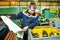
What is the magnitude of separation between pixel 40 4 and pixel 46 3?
0.10 metres

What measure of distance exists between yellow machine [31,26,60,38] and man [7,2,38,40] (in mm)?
100

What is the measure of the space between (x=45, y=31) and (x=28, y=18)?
36 cm

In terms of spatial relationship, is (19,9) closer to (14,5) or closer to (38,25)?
(14,5)

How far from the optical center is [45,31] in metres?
2.18

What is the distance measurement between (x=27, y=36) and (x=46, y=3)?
62cm

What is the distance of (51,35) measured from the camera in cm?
212

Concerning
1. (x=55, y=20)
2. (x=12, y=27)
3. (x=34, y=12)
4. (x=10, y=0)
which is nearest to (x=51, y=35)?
(x=55, y=20)

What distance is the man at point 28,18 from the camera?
2092 mm

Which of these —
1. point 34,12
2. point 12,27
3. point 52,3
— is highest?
point 52,3

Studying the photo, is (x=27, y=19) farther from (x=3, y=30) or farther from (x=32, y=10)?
(x=3, y=30)

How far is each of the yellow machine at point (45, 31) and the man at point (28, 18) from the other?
10cm

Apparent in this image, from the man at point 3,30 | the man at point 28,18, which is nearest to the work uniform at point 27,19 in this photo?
the man at point 28,18

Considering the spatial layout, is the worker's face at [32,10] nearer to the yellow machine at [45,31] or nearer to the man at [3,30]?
the yellow machine at [45,31]

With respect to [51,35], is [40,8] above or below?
above
